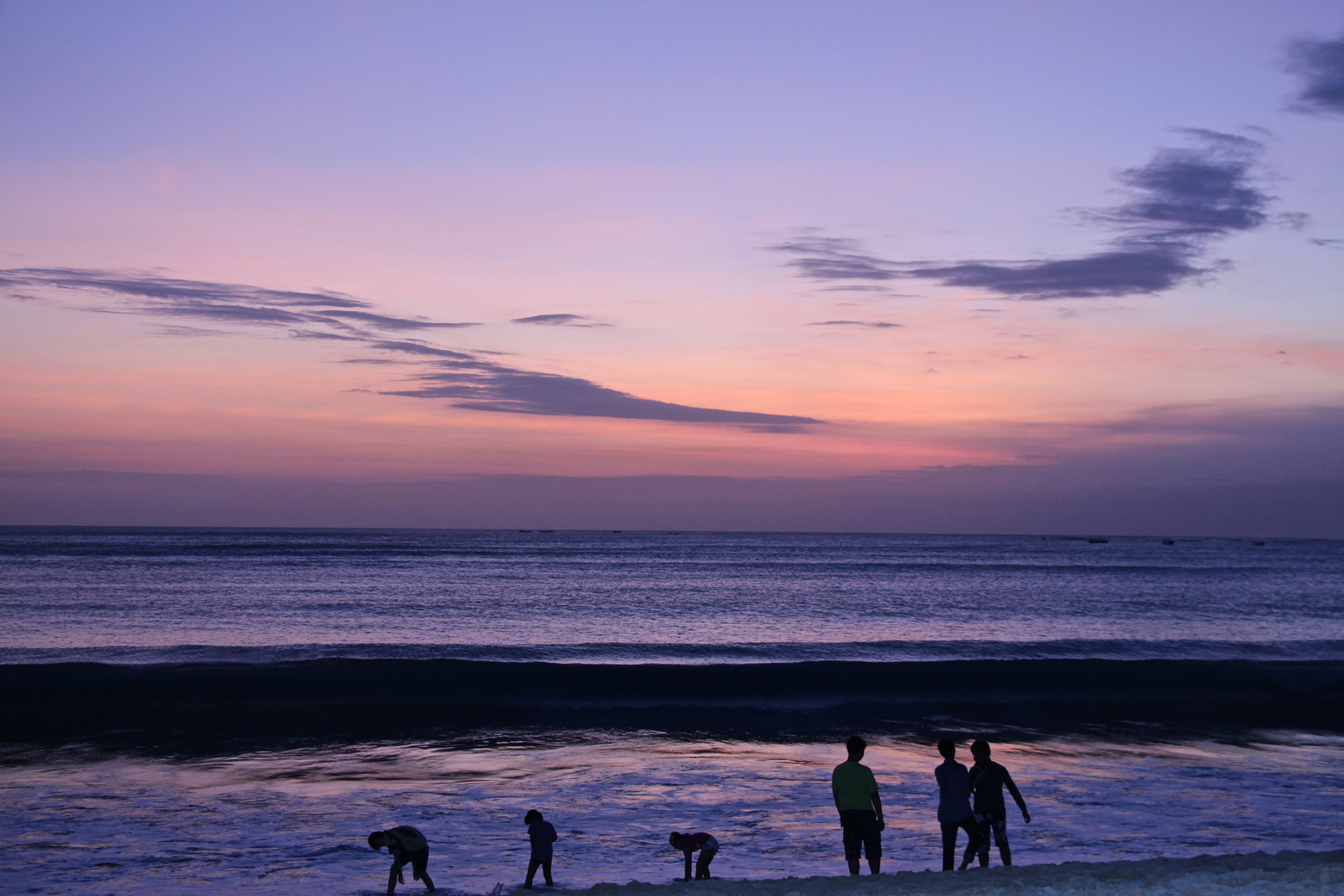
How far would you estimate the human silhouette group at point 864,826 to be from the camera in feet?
29.8

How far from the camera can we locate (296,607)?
4056 centimetres

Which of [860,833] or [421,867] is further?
[860,833]

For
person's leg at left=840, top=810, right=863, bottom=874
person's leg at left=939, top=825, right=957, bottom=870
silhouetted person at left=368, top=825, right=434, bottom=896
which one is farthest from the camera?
person's leg at left=939, top=825, right=957, bottom=870

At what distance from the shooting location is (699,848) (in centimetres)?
912

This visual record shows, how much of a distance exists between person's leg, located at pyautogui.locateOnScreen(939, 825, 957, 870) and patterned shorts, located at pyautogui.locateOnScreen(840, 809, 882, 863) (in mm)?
681

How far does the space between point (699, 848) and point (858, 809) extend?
164cm

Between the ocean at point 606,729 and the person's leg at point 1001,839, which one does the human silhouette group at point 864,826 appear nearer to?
the person's leg at point 1001,839

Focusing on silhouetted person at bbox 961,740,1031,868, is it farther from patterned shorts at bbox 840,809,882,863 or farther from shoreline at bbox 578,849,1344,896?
patterned shorts at bbox 840,809,882,863

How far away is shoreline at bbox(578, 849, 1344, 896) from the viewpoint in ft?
24.7

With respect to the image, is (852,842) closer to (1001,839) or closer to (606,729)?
(1001,839)

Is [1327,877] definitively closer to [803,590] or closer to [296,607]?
[296,607]

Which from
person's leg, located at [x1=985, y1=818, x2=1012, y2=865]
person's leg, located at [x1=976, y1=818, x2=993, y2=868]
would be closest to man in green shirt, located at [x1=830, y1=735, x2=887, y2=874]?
person's leg, located at [x1=976, y1=818, x2=993, y2=868]

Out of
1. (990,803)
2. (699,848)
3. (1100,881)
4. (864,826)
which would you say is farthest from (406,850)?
(1100,881)

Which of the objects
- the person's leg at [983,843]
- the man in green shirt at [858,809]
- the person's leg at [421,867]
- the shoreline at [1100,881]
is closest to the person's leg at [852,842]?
the man in green shirt at [858,809]
